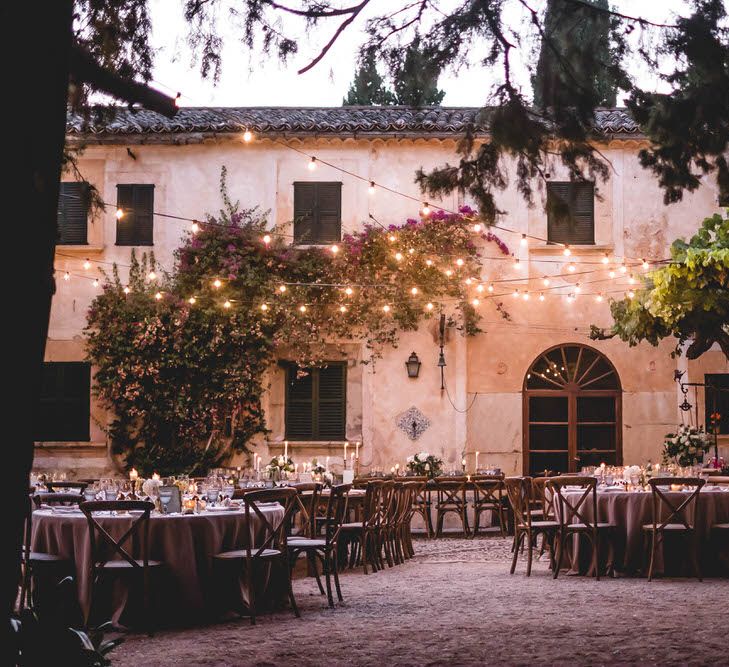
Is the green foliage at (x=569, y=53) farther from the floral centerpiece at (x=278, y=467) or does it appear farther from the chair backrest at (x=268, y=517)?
the floral centerpiece at (x=278, y=467)

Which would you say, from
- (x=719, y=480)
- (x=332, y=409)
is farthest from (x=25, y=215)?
(x=332, y=409)

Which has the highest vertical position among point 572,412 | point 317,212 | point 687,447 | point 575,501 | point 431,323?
point 317,212

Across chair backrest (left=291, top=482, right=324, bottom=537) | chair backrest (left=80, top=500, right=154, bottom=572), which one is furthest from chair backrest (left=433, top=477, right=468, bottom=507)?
chair backrest (left=80, top=500, right=154, bottom=572)

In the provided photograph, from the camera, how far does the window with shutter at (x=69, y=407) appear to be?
16.0m

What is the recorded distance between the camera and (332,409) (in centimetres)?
1603

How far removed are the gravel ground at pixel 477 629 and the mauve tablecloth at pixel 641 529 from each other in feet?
1.23

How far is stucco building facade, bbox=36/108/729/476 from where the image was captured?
1593cm

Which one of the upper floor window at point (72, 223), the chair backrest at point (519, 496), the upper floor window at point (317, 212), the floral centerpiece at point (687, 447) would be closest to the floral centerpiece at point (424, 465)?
the floral centerpiece at point (687, 447)

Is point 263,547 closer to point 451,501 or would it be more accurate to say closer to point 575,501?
point 575,501

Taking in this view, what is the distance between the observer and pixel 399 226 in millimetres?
16047

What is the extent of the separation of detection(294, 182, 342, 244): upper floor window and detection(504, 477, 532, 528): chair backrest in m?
6.40

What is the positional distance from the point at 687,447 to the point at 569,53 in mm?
9218

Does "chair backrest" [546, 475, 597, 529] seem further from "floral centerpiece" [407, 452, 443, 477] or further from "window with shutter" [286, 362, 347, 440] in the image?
"window with shutter" [286, 362, 347, 440]

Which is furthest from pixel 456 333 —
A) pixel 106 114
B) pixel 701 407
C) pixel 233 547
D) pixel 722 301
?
pixel 106 114
